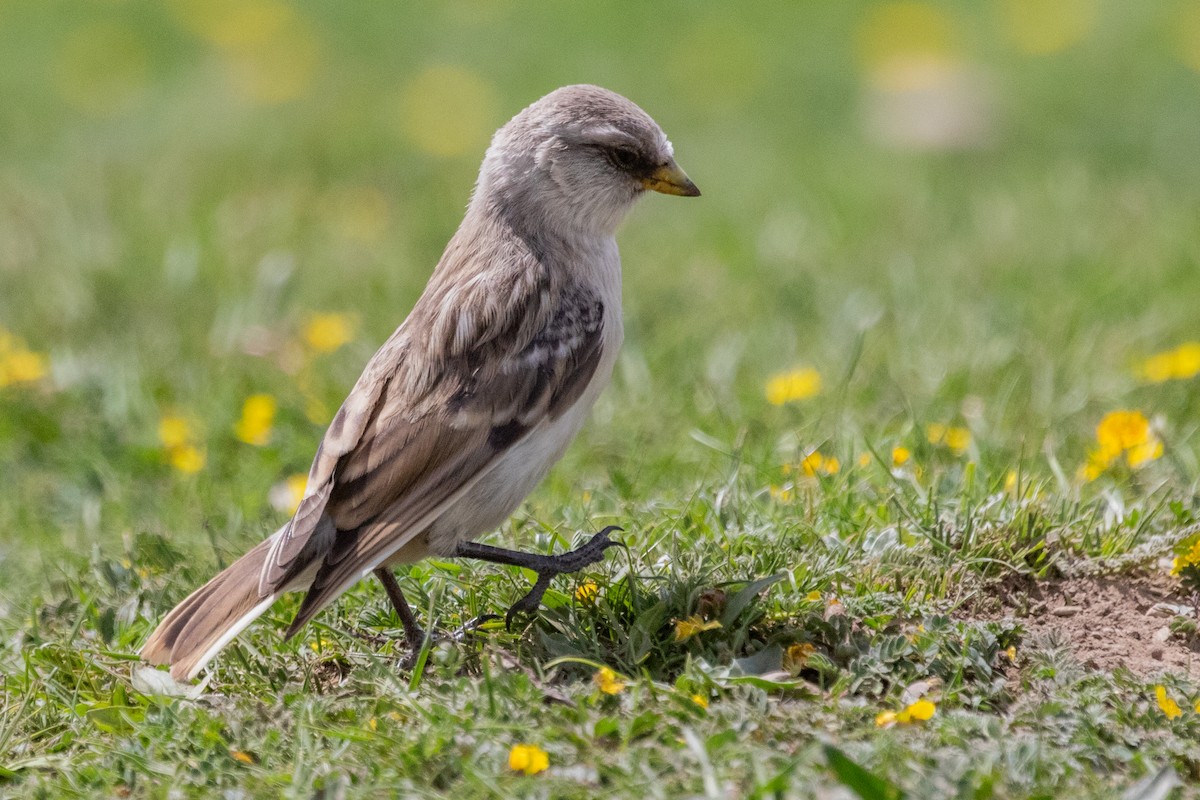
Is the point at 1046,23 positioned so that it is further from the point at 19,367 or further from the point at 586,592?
the point at 586,592

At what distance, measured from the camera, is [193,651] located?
13.3 ft

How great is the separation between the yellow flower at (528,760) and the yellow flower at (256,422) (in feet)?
10.2

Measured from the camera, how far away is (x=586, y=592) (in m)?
4.23

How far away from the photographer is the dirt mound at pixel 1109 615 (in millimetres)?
3977

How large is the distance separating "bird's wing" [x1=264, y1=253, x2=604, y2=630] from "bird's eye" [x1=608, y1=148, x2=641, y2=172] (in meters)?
0.53

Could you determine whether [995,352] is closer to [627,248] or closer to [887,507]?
[887,507]

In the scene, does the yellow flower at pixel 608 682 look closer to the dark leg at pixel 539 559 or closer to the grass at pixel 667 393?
the grass at pixel 667 393

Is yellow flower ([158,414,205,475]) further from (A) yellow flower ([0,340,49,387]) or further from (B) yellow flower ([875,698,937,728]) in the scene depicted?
(B) yellow flower ([875,698,937,728])

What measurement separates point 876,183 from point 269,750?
6604 mm

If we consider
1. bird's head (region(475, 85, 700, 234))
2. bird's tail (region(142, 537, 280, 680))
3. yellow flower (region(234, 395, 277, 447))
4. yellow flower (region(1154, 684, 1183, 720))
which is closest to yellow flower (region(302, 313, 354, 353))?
yellow flower (region(234, 395, 277, 447))

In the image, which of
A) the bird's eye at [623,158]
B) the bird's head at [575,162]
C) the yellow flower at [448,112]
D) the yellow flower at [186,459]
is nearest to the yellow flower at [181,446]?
the yellow flower at [186,459]

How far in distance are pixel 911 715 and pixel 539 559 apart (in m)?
1.18

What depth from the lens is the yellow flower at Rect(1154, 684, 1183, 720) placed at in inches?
141

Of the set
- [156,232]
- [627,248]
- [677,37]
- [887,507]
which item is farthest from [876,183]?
[887,507]
